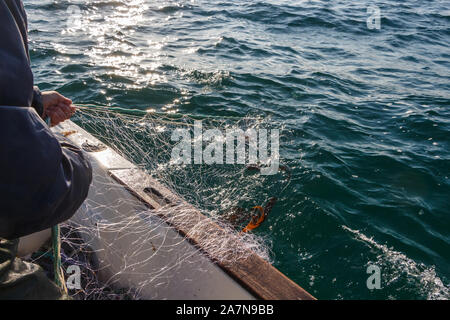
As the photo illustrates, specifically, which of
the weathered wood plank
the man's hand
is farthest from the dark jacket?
the weathered wood plank

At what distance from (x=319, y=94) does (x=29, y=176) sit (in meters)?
7.64

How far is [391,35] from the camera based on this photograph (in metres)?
12.6

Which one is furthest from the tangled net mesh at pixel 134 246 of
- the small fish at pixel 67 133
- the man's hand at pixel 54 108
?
the small fish at pixel 67 133

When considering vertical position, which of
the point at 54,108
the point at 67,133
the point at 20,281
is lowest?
the point at 67,133

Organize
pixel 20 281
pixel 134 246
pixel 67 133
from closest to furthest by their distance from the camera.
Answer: pixel 20 281 < pixel 134 246 < pixel 67 133

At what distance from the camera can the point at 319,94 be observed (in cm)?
Result: 821

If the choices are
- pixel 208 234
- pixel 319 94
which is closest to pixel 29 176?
pixel 208 234

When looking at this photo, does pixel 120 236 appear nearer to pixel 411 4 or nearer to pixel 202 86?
pixel 202 86

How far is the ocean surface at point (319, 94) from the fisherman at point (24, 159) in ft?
9.55

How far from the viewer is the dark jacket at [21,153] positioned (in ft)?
4.67

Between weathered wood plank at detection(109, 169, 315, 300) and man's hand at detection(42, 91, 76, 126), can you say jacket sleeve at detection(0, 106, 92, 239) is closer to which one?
man's hand at detection(42, 91, 76, 126)

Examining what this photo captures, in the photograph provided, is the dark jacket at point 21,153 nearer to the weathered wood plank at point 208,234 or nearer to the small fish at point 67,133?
the weathered wood plank at point 208,234

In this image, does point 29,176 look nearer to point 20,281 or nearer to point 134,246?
point 20,281

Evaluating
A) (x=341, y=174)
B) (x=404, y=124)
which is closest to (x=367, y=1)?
(x=404, y=124)
